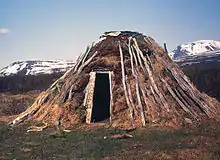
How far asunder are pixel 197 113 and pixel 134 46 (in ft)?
15.0

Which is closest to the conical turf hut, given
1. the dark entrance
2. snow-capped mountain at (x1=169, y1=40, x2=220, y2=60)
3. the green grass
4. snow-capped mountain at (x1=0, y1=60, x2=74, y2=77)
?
the dark entrance

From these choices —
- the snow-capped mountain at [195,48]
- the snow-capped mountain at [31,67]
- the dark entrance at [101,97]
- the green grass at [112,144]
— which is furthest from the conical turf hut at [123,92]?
the snow-capped mountain at [195,48]

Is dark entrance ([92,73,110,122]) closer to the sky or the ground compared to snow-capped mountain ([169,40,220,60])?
closer to the ground

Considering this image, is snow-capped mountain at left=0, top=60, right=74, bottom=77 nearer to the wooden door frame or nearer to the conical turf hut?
the conical turf hut

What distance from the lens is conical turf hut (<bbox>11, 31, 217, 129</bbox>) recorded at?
15.4m

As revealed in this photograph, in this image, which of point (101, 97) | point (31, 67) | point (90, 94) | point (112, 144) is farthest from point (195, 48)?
point (112, 144)

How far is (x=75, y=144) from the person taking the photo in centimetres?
1212

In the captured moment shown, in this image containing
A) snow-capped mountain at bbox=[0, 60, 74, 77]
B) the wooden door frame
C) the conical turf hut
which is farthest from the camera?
snow-capped mountain at bbox=[0, 60, 74, 77]

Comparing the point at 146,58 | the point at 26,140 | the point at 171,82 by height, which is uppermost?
the point at 146,58

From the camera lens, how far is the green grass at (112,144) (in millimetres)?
10398

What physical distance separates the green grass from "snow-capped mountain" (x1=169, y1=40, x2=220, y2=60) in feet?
313

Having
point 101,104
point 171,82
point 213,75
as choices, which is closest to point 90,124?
point 101,104

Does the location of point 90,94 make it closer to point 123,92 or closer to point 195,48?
point 123,92

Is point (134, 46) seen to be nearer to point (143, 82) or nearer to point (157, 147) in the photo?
point (143, 82)
